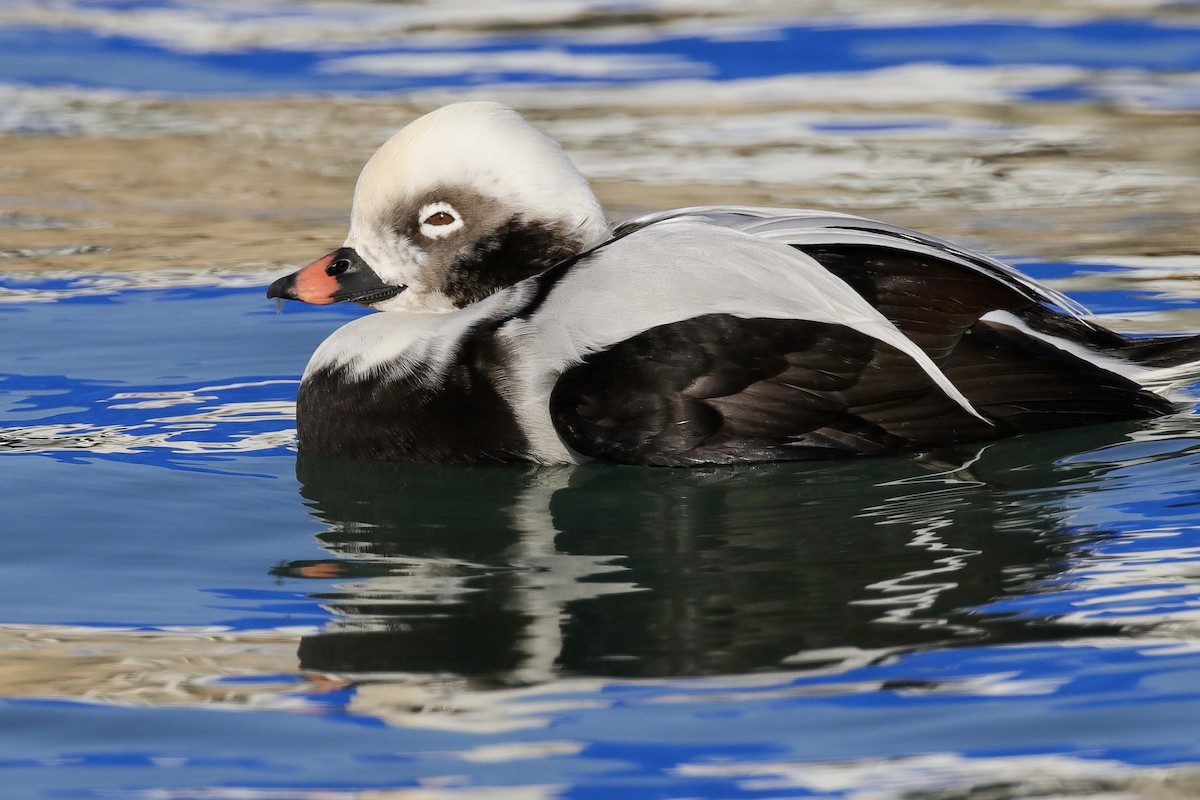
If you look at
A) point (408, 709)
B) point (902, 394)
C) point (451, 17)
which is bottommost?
point (408, 709)

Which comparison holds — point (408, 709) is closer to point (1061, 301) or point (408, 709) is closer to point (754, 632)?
point (754, 632)

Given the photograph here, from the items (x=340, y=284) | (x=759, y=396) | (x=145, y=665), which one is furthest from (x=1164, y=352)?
(x=145, y=665)

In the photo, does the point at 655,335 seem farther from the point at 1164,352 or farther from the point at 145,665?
the point at 145,665

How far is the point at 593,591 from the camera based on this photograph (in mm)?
4117

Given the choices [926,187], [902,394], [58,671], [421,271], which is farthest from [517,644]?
[926,187]

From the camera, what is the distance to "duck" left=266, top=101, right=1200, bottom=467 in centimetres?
471

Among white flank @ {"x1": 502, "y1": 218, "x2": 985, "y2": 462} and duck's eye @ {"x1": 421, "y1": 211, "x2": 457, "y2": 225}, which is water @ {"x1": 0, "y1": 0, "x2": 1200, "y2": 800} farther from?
duck's eye @ {"x1": 421, "y1": 211, "x2": 457, "y2": 225}

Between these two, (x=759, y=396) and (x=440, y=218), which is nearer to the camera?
(x=759, y=396)

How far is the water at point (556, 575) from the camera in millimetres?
3285

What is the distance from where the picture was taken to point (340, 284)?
17.5ft

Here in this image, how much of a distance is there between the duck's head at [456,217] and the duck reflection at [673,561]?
508mm

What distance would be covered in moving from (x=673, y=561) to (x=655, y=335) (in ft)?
2.06

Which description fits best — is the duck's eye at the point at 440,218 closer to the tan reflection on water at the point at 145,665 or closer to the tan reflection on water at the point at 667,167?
the tan reflection on water at the point at 145,665

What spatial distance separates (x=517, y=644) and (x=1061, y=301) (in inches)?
76.9
